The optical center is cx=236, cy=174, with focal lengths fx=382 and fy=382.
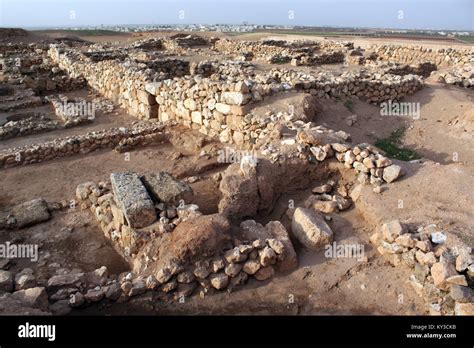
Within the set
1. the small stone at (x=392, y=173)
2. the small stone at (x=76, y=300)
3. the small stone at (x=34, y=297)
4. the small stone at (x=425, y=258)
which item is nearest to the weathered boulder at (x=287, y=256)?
the small stone at (x=425, y=258)

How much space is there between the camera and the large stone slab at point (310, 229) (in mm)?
5492

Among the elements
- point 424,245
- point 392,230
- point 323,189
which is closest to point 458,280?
point 424,245

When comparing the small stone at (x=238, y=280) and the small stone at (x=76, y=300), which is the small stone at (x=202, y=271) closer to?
the small stone at (x=238, y=280)

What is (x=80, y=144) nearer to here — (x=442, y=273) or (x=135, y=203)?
(x=135, y=203)

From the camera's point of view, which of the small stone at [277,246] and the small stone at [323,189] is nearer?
the small stone at [277,246]

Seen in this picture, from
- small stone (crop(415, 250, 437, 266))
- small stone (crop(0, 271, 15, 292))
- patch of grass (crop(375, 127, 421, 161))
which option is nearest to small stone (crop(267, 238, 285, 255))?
small stone (crop(415, 250, 437, 266))

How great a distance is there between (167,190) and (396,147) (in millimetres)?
5884

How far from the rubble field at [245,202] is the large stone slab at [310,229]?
0.08 feet

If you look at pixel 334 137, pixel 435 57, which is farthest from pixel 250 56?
pixel 334 137

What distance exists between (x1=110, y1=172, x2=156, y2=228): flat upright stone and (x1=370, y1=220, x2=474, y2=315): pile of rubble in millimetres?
3350

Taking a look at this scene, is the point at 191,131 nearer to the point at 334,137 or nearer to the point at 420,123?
the point at 334,137

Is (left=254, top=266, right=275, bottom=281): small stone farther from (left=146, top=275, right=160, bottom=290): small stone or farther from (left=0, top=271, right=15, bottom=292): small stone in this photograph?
(left=0, top=271, right=15, bottom=292): small stone

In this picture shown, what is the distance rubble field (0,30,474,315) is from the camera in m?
4.75

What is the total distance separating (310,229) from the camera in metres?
5.54
